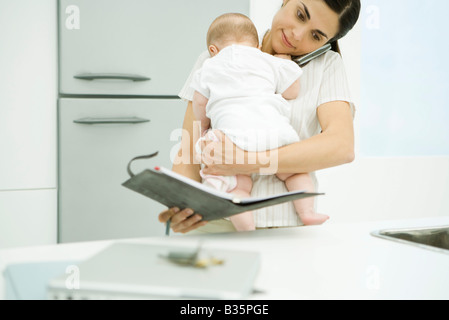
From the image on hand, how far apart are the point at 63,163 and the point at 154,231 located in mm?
437

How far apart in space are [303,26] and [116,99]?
84cm

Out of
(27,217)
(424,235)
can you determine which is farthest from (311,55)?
(27,217)

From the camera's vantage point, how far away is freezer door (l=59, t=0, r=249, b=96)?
1677 millimetres

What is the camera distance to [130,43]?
5.74ft

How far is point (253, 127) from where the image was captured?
43.8 inches

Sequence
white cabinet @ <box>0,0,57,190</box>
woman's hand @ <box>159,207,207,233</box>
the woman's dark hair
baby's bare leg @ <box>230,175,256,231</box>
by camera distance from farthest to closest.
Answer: white cabinet @ <box>0,0,57,190</box>
the woman's dark hair
baby's bare leg @ <box>230,175,256,231</box>
woman's hand @ <box>159,207,207,233</box>

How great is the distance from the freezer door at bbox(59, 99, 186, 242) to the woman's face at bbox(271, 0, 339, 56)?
0.69m

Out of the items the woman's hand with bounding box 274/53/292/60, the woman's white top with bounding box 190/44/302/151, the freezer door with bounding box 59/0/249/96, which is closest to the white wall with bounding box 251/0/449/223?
the freezer door with bounding box 59/0/249/96

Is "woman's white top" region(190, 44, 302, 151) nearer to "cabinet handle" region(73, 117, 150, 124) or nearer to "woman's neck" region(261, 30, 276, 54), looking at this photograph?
"woman's neck" region(261, 30, 276, 54)

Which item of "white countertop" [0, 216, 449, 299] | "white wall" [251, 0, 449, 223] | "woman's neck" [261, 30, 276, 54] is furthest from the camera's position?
"white wall" [251, 0, 449, 223]
